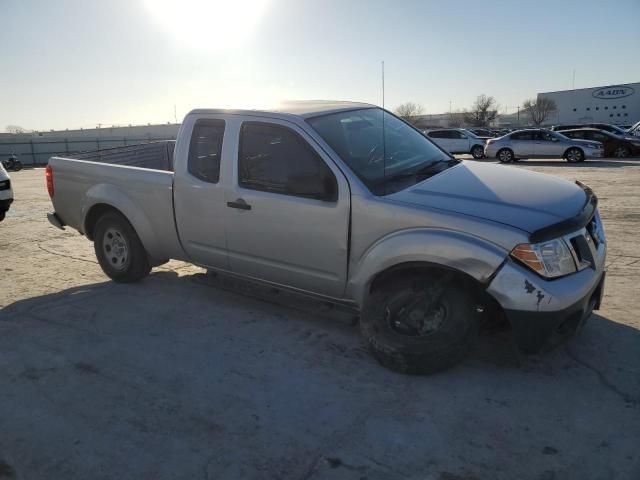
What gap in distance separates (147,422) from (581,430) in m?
2.47

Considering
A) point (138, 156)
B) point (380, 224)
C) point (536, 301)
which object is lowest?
point (536, 301)

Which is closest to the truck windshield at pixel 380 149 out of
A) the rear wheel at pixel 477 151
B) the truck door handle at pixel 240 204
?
the truck door handle at pixel 240 204

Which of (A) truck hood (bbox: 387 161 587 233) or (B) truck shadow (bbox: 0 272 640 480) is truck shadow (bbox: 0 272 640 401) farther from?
(A) truck hood (bbox: 387 161 587 233)

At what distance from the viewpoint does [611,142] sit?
22.5m

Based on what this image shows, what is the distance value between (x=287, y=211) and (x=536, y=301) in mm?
1858

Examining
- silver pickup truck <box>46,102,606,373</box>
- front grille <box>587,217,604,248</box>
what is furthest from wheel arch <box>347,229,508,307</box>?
front grille <box>587,217,604,248</box>

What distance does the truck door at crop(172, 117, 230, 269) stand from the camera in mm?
4500

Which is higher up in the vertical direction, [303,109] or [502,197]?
[303,109]

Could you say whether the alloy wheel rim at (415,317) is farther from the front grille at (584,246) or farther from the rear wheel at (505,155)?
the rear wheel at (505,155)

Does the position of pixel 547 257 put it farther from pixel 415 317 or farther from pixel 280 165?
pixel 280 165

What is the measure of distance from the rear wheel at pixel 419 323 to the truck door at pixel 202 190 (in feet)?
5.21

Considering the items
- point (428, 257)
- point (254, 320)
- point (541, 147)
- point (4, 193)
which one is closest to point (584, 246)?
point (428, 257)

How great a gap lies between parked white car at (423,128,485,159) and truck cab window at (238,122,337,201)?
2340cm

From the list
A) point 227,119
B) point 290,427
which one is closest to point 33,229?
point 227,119
